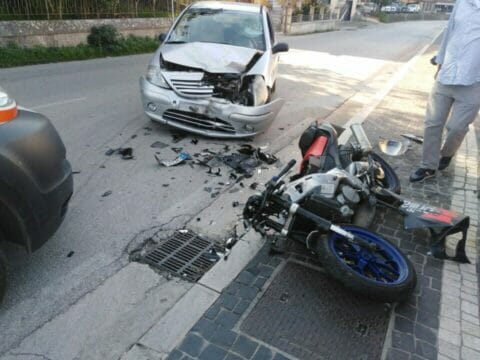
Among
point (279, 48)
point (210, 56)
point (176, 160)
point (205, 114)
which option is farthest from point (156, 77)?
point (279, 48)

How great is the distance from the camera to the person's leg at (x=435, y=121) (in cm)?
477

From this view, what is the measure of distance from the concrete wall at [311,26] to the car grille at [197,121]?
86.8 ft

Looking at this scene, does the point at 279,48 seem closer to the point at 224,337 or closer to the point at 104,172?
the point at 104,172

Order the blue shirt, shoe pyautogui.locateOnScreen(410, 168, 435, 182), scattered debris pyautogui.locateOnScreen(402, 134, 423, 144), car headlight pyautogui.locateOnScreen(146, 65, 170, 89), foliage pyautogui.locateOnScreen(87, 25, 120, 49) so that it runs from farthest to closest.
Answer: foliage pyautogui.locateOnScreen(87, 25, 120, 49) → scattered debris pyautogui.locateOnScreen(402, 134, 423, 144) → car headlight pyautogui.locateOnScreen(146, 65, 170, 89) → shoe pyautogui.locateOnScreen(410, 168, 435, 182) → the blue shirt

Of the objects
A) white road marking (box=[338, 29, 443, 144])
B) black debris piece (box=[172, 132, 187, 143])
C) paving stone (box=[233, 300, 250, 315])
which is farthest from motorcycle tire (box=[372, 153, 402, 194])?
black debris piece (box=[172, 132, 187, 143])

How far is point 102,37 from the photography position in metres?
14.6

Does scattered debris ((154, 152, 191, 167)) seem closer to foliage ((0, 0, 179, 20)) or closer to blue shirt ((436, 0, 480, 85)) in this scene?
blue shirt ((436, 0, 480, 85))

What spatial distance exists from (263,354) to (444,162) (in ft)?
13.8

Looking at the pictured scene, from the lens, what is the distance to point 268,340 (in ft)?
8.69

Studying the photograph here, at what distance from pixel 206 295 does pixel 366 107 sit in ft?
23.9

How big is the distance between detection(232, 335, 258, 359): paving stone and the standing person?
11.6ft

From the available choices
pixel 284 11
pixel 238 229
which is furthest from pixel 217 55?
pixel 284 11

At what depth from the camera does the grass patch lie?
38.5 ft

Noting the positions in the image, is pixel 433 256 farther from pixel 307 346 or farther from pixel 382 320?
pixel 307 346
